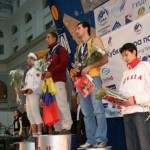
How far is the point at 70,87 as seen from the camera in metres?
5.12

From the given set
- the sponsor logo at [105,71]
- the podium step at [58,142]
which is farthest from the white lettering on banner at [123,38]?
the podium step at [58,142]

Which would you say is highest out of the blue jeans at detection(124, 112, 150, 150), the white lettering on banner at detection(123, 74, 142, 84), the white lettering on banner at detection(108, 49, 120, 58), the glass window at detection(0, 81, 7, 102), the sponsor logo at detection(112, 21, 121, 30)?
the glass window at detection(0, 81, 7, 102)

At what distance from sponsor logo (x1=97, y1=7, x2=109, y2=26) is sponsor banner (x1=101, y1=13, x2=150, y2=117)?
29 centimetres

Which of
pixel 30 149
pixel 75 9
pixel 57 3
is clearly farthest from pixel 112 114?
pixel 57 3

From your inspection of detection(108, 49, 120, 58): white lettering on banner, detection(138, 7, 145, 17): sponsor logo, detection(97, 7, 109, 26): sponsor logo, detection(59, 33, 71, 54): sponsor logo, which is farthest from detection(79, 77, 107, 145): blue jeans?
detection(59, 33, 71, 54): sponsor logo

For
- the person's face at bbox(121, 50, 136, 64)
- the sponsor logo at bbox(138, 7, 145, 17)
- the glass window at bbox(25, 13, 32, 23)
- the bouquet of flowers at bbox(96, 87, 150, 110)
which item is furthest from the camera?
the glass window at bbox(25, 13, 32, 23)

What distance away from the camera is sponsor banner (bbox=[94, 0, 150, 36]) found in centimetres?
432

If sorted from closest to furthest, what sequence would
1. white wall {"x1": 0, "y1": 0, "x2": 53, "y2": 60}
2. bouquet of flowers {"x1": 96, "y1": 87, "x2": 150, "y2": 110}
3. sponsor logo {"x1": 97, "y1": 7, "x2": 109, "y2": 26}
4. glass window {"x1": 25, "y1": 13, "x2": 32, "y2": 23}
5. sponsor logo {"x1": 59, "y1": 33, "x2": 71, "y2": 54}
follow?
bouquet of flowers {"x1": 96, "y1": 87, "x2": 150, "y2": 110}, sponsor logo {"x1": 97, "y1": 7, "x2": 109, "y2": 26}, sponsor logo {"x1": 59, "y1": 33, "x2": 71, "y2": 54}, white wall {"x1": 0, "y1": 0, "x2": 53, "y2": 60}, glass window {"x1": 25, "y1": 13, "x2": 32, "y2": 23}

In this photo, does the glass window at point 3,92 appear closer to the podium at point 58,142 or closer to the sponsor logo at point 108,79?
the sponsor logo at point 108,79

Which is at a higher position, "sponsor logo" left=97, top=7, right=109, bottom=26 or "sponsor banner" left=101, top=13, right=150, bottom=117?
"sponsor logo" left=97, top=7, right=109, bottom=26

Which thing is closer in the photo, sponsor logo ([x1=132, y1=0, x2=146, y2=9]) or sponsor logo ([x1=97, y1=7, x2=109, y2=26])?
sponsor logo ([x1=132, y1=0, x2=146, y2=9])

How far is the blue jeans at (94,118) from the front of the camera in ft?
Result: 11.9

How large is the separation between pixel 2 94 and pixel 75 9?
59.1 ft

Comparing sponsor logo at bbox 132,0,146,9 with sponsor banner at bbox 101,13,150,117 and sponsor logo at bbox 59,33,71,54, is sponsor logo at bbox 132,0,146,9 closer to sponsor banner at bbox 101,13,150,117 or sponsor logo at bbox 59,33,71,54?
sponsor banner at bbox 101,13,150,117
